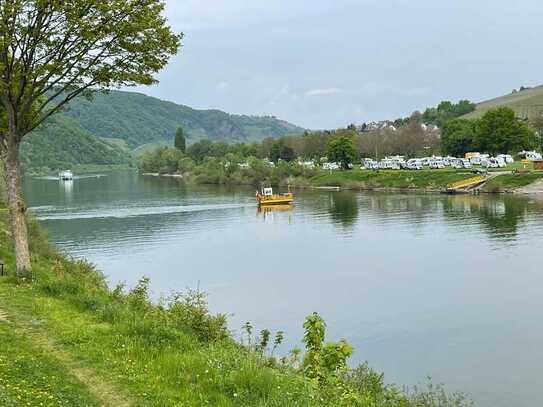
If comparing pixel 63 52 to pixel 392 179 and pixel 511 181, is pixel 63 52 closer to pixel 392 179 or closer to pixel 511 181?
pixel 511 181

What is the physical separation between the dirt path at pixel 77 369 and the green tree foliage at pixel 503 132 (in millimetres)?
113137

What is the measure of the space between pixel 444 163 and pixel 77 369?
12143cm

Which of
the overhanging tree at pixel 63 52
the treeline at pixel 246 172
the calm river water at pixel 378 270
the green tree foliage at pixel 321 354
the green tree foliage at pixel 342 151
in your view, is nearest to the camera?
the green tree foliage at pixel 321 354

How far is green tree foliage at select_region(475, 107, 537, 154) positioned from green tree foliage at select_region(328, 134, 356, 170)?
29.4 m

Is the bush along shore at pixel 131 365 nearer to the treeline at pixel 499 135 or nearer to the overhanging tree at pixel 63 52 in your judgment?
the overhanging tree at pixel 63 52

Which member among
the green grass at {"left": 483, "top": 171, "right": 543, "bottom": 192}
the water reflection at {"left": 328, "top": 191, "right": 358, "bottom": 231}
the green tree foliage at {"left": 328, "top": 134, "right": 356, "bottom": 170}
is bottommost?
the water reflection at {"left": 328, "top": 191, "right": 358, "bottom": 231}

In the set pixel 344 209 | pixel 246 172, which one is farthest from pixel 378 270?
pixel 246 172

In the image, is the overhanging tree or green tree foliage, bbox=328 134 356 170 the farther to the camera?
green tree foliage, bbox=328 134 356 170

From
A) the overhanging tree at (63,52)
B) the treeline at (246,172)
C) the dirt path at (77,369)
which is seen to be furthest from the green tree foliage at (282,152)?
the dirt path at (77,369)

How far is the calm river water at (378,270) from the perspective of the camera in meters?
24.4

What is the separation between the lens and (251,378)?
1033 centimetres

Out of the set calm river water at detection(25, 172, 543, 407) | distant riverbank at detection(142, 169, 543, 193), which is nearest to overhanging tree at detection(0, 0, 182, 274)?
calm river water at detection(25, 172, 543, 407)

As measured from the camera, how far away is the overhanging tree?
16859 millimetres

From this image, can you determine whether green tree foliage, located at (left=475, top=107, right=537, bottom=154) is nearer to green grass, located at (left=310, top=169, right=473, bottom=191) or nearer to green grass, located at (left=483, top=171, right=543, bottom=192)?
green grass, located at (left=310, top=169, right=473, bottom=191)
